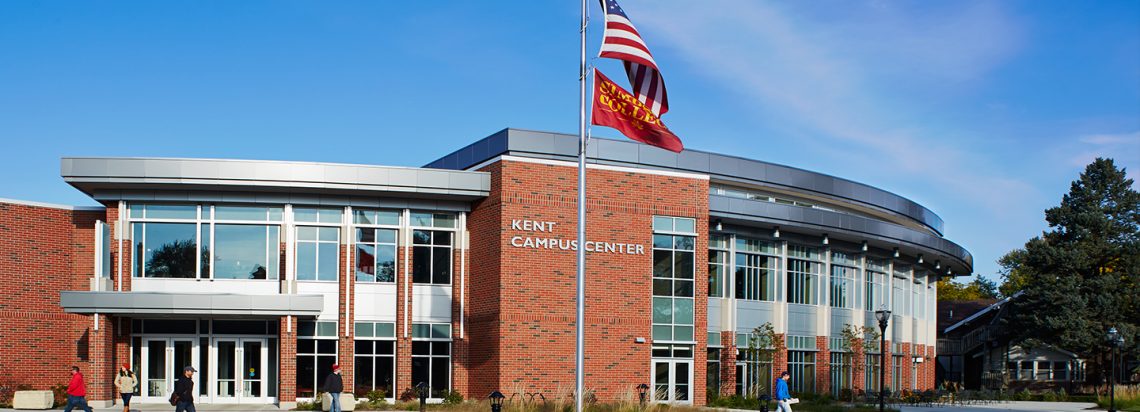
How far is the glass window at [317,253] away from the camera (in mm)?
32844

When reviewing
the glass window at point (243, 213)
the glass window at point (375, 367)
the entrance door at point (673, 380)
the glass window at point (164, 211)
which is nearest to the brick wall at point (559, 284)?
the entrance door at point (673, 380)

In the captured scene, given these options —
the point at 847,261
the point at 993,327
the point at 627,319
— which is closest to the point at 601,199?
the point at 627,319

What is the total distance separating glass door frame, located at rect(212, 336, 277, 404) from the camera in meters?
32.2

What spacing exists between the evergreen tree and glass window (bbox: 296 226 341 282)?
31.9 metres

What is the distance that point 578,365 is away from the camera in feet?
67.8

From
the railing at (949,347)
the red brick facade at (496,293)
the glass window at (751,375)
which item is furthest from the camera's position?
the railing at (949,347)

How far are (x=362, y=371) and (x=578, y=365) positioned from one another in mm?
14000

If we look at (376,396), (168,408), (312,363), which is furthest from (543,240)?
(168,408)

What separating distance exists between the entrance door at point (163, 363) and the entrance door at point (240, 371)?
0.77 metres

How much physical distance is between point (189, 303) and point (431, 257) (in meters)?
7.05

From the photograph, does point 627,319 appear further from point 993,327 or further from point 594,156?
point 993,327

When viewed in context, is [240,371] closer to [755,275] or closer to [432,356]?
[432,356]

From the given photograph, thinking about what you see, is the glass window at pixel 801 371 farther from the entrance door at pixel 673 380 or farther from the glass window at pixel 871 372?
the entrance door at pixel 673 380

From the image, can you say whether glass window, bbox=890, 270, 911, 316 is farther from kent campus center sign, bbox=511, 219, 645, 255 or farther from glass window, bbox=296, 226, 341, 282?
glass window, bbox=296, 226, 341, 282
